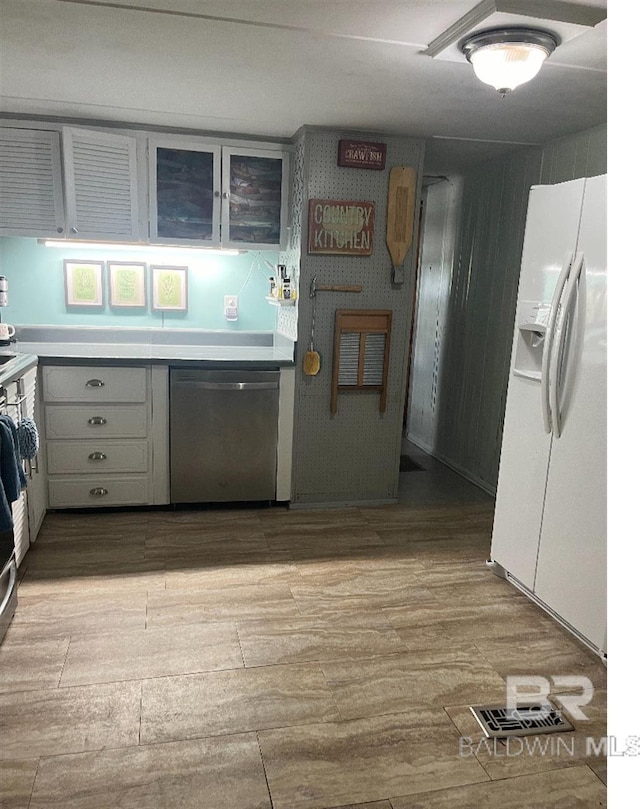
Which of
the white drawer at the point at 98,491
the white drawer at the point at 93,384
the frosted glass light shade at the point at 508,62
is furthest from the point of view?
the white drawer at the point at 98,491

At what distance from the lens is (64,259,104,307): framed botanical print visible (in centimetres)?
373

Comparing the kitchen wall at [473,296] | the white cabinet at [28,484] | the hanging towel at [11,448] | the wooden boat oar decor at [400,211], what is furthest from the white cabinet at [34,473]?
the kitchen wall at [473,296]

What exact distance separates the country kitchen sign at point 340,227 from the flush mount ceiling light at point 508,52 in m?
1.35

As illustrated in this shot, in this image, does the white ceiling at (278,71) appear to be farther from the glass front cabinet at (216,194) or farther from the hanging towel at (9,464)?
the hanging towel at (9,464)

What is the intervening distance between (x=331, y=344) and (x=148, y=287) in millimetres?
1247

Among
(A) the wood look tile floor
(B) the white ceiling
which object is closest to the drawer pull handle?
(A) the wood look tile floor

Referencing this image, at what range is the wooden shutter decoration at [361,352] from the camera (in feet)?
11.7

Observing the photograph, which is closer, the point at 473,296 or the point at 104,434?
the point at 104,434

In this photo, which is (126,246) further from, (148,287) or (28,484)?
(28,484)

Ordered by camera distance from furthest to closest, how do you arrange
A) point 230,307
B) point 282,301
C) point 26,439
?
point 230,307
point 282,301
point 26,439

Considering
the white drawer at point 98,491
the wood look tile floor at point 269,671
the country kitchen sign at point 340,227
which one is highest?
the country kitchen sign at point 340,227

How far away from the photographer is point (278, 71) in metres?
2.45

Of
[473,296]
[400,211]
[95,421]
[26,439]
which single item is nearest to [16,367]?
[26,439]

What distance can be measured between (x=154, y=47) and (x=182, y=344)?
1.98 metres
